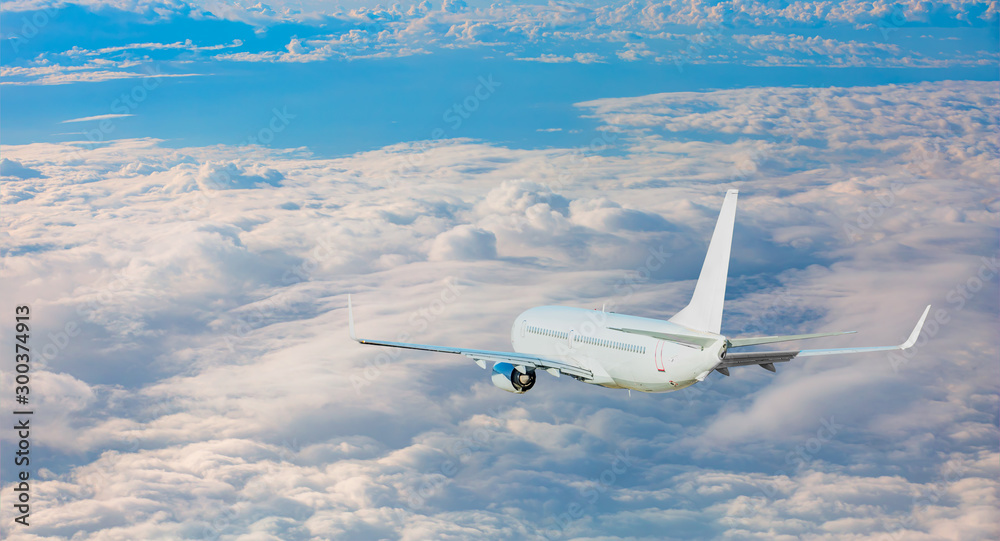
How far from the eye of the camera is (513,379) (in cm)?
6000

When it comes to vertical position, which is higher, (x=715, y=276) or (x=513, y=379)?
(x=715, y=276)

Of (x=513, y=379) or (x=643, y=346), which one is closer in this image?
(x=643, y=346)

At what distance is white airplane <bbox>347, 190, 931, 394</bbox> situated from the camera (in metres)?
49.2

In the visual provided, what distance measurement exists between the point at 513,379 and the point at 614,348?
7.75 m

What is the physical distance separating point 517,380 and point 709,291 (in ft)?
52.9

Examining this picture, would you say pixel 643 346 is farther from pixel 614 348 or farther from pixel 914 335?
pixel 914 335

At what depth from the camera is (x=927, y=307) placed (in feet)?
154

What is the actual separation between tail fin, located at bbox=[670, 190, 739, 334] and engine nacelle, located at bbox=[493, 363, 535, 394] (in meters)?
13.8

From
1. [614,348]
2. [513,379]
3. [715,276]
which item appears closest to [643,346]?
[614,348]

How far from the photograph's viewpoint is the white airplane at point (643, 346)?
49250 mm

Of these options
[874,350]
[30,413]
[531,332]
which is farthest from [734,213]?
[30,413]

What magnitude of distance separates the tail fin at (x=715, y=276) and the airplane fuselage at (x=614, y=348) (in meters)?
1.45

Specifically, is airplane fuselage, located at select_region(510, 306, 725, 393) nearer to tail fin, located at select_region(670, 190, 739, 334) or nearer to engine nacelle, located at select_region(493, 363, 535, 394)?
tail fin, located at select_region(670, 190, 739, 334)

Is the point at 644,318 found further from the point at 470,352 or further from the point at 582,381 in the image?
the point at 470,352
